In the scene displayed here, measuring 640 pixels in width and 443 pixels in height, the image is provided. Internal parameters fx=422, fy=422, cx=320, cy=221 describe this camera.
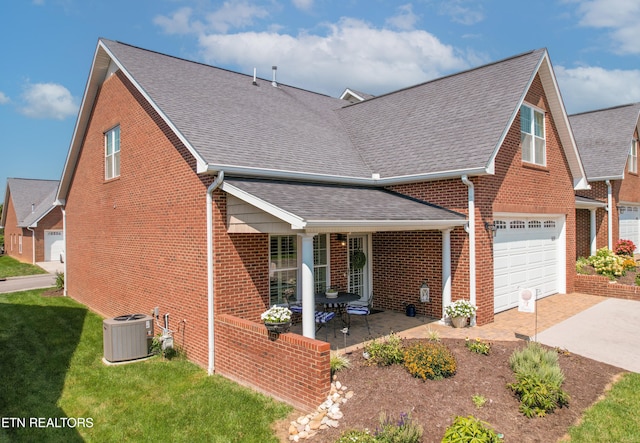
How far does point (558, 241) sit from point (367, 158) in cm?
765

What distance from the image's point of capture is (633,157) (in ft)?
69.2

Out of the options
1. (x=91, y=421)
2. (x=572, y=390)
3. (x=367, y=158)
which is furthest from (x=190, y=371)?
(x=367, y=158)

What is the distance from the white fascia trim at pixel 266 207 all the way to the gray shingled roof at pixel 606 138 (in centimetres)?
1718

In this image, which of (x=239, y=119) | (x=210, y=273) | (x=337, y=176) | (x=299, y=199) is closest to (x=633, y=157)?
(x=337, y=176)

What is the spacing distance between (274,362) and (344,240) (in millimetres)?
5294

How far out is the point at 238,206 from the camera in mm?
8594

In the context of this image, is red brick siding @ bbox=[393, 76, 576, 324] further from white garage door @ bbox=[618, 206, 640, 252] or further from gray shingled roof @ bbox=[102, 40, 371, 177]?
white garage door @ bbox=[618, 206, 640, 252]

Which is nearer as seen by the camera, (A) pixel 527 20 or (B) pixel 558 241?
(A) pixel 527 20

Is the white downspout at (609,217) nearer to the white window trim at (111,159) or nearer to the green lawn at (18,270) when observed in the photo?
the white window trim at (111,159)

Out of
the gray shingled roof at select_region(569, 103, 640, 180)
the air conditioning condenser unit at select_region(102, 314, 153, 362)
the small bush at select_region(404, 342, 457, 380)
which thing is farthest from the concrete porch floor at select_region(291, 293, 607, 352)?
the gray shingled roof at select_region(569, 103, 640, 180)

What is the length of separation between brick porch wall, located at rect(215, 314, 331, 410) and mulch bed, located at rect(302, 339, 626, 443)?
63cm

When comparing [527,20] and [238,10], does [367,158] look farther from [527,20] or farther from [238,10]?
[527,20]

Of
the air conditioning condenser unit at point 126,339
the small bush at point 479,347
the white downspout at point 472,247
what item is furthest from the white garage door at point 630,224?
the air conditioning condenser unit at point 126,339

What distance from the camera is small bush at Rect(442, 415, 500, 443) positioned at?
4.95 m
